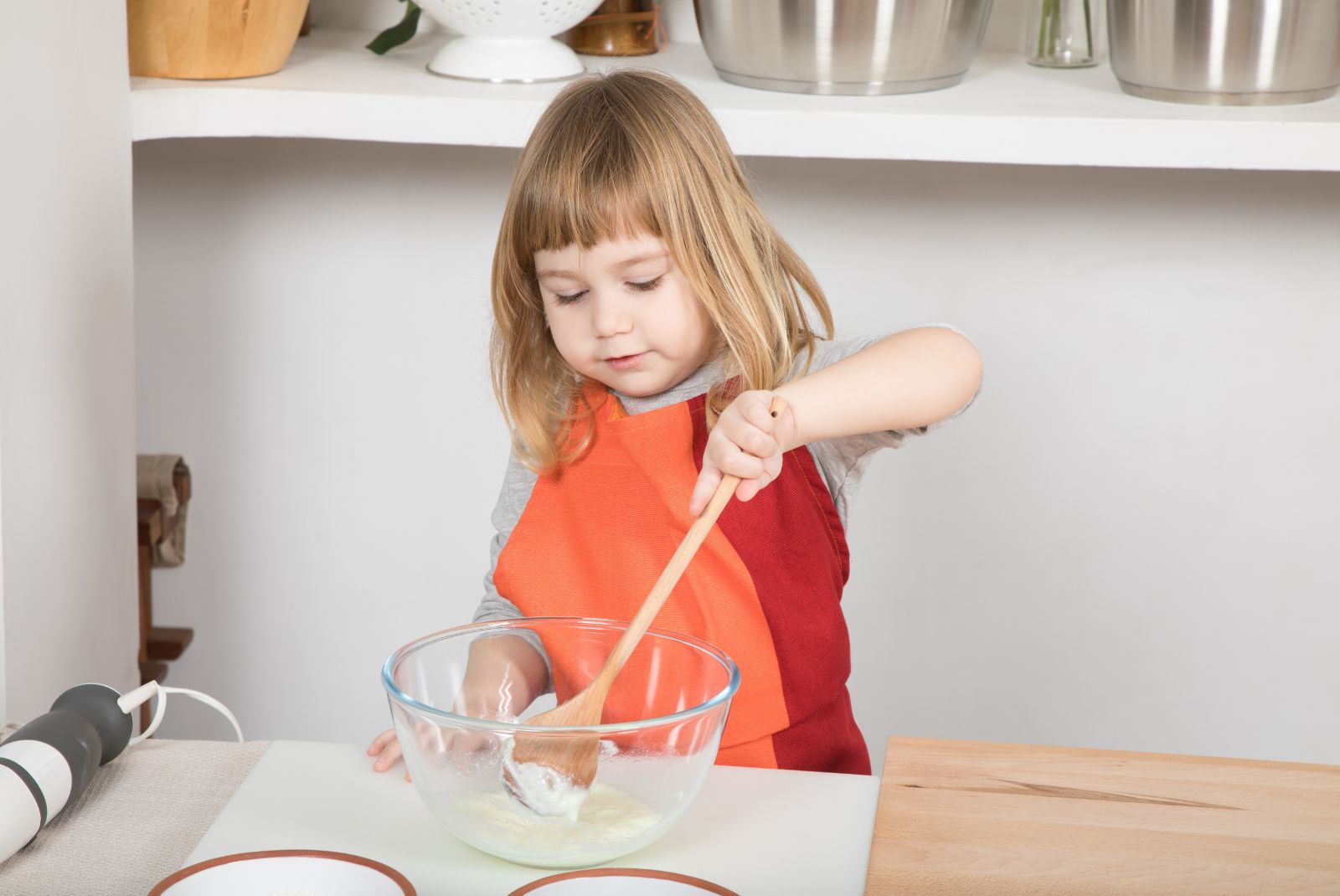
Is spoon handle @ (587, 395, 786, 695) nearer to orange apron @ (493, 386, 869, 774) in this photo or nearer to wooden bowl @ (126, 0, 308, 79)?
orange apron @ (493, 386, 869, 774)

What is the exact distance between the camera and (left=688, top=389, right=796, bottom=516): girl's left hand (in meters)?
0.71

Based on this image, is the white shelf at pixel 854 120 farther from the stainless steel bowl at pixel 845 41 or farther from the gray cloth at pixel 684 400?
the gray cloth at pixel 684 400

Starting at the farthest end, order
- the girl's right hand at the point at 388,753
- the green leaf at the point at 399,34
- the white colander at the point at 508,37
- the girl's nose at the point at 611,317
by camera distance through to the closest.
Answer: the green leaf at the point at 399,34
the white colander at the point at 508,37
the girl's nose at the point at 611,317
the girl's right hand at the point at 388,753

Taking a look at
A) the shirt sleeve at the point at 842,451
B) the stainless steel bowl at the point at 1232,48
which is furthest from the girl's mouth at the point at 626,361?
the stainless steel bowl at the point at 1232,48

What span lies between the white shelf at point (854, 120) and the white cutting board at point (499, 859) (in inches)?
25.9

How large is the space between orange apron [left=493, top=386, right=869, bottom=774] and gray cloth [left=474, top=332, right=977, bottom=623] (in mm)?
13

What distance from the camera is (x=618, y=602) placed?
957 millimetres

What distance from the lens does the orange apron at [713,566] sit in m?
0.94

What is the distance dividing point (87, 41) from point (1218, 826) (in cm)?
98

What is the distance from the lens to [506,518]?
1.03 m

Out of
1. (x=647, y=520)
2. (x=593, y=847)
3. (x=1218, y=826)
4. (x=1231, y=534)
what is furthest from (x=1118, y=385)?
(x=593, y=847)

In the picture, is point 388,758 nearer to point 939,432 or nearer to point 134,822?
point 134,822

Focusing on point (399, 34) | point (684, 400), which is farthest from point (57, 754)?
point (399, 34)

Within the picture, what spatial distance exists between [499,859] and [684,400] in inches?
17.1
